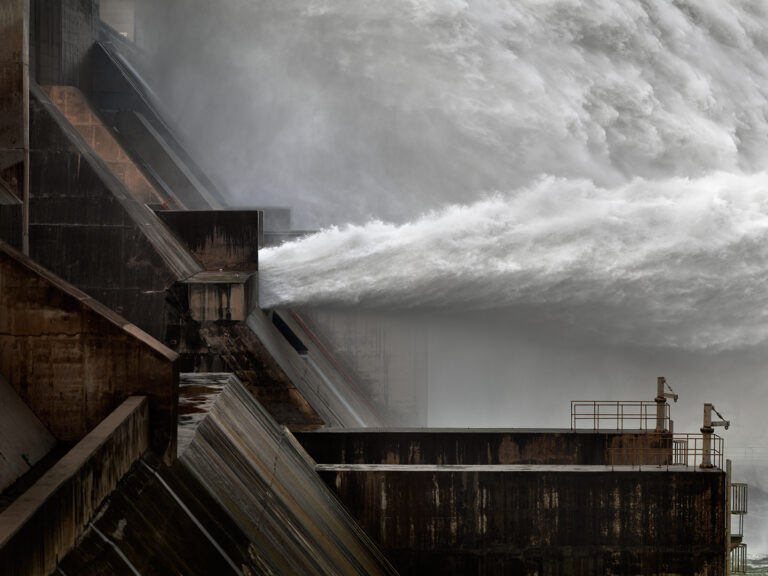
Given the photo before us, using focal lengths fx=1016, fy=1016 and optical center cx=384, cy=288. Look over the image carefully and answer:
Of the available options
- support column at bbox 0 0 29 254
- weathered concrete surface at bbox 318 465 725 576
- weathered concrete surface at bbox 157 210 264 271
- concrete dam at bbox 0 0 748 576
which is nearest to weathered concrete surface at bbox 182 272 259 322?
concrete dam at bbox 0 0 748 576

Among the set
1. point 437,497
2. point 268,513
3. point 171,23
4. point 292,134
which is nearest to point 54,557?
point 268,513

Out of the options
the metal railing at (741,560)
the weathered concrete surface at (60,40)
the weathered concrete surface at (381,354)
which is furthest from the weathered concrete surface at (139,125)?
the metal railing at (741,560)

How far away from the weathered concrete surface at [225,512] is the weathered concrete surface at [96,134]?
33.3ft

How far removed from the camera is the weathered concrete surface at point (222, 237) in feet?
52.5

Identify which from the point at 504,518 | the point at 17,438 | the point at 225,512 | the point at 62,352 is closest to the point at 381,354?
the point at 504,518

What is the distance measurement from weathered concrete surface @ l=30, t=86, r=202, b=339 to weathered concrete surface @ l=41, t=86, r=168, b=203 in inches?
267

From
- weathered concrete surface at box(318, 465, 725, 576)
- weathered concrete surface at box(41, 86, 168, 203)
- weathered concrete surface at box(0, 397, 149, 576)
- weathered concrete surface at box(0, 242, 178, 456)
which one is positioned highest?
weathered concrete surface at box(41, 86, 168, 203)

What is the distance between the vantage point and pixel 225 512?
6961 millimetres

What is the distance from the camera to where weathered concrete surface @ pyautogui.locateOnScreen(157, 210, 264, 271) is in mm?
15992

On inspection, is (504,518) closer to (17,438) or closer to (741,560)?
(741,560)

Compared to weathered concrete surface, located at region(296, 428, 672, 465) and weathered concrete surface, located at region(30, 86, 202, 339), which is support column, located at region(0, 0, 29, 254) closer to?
weathered concrete surface, located at region(30, 86, 202, 339)

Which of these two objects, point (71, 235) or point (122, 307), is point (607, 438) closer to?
point (122, 307)

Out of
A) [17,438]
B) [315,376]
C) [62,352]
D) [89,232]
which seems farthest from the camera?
[315,376]

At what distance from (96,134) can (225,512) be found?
49.4 ft
